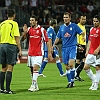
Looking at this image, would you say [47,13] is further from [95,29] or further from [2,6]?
[95,29]

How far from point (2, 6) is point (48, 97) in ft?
70.5

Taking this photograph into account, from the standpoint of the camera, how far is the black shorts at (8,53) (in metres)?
12.6

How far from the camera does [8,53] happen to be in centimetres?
1264

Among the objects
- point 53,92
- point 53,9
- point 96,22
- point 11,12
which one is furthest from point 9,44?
point 53,9

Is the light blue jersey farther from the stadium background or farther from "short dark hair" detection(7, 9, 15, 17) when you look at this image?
the stadium background

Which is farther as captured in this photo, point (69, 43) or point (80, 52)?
point (80, 52)

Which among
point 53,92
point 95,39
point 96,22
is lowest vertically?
point 53,92

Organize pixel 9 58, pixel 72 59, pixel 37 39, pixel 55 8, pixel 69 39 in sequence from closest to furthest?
pixel 9 58 → pixel 37 39 → pixel 72 59 → pixel 69 39 → pixel 55 8

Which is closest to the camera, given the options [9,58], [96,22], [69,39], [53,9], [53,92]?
[9,58]

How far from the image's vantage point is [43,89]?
13.9m

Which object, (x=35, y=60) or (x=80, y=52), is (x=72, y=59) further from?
(x=80, y=52)

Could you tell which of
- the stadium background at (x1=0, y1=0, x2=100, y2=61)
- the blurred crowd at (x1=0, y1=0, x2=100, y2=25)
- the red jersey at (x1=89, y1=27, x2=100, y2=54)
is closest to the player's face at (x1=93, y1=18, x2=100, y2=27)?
the red jersey at (x1=89, y1=27, x2=100, y2=54)

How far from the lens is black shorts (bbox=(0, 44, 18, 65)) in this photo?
12633 millimetres

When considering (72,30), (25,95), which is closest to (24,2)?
(72,30)
